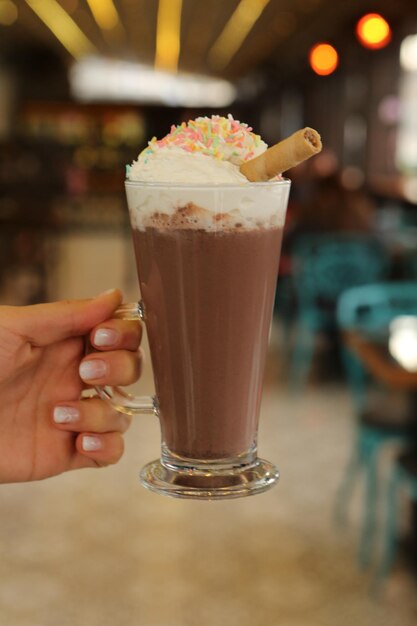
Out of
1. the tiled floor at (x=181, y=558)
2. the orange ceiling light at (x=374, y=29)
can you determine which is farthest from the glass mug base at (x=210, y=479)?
the orange ceiling light at (x=374, y=29)

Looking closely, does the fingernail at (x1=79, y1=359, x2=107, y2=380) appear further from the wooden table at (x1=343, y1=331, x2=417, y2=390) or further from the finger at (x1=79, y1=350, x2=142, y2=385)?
the wooden table at (x1=343, y1=331, x2=417, y2=390)

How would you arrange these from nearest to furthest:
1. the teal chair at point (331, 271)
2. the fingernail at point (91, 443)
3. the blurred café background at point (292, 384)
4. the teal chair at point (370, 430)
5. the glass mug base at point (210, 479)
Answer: the glass mug base at point (210, 479)
the fingernail at point (91, 443)
the blurred café background at point (292, 384)
the teal chair at point (370, 430)
the teal chair at point (331, 271)

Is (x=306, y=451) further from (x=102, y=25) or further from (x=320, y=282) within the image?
(x=102, y=25)

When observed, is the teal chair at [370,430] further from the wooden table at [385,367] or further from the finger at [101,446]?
the finger at [101,446]

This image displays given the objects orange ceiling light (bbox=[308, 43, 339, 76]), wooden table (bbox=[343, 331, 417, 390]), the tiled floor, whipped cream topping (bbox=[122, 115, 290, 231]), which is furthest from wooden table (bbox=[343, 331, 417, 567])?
orange ceiling light (bbox=[308, 43, 339, 76])

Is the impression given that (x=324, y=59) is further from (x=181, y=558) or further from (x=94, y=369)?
Result: (x=94, y=369)

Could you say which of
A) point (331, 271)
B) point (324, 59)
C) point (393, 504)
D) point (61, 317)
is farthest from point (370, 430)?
point (324, 59)
